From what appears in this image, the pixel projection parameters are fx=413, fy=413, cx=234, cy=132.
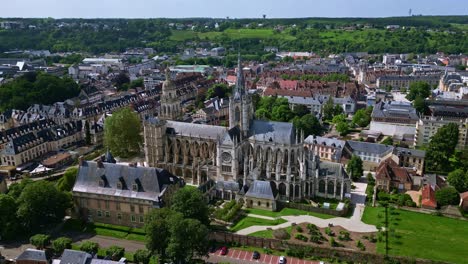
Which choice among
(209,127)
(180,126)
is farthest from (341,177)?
(180,126)

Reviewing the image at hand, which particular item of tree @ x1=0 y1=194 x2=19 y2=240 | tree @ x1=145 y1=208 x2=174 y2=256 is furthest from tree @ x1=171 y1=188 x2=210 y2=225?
tree @ x1=0 y1=194 x2=19 y2=240

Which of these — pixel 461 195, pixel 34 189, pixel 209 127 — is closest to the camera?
pixel 34 189

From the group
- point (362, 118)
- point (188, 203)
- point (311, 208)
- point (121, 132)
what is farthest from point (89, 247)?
point (362, 118)

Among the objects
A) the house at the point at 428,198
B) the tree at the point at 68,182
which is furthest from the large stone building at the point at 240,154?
the tree at the point at 68,182

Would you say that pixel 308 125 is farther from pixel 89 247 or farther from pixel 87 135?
pixel 89 247

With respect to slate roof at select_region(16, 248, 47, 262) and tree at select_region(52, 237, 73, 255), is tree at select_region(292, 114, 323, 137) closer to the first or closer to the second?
tree at select_region(52, 237, 73, 255)

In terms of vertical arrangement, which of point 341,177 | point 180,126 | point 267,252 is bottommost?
point 267,252

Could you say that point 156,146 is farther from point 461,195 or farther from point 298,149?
point 461,195

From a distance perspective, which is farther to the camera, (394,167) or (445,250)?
(394,167)
